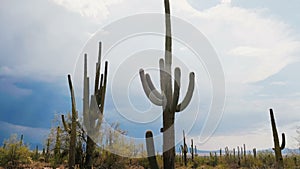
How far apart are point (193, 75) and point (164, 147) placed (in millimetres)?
1650

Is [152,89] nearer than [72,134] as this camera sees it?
Yes

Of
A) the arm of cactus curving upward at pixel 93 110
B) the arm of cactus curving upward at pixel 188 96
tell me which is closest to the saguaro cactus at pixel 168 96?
the arm of cactus curving upward at pixel 188 96

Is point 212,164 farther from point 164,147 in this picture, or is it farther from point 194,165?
point 164,147

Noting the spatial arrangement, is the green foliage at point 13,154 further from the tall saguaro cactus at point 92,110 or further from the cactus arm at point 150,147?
the cactus arm at point 150,147

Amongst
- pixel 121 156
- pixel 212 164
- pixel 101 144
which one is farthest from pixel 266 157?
pixel 101 144

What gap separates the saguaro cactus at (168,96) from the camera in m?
6.34

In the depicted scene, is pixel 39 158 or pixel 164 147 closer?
pixel 164 147

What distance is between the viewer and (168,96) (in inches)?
261

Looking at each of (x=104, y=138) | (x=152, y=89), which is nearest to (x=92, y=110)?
(x=104, y=138)

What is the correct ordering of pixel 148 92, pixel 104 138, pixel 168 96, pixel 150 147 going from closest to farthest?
pixel 150 147 < pixel 168 96 < pixel 148 92 < pixel 104 138

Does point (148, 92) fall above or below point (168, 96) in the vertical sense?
above

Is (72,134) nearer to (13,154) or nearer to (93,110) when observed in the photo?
(93,110)

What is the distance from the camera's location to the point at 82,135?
15227 mm

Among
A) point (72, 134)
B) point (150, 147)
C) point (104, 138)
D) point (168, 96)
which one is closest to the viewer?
point (150, 147)
